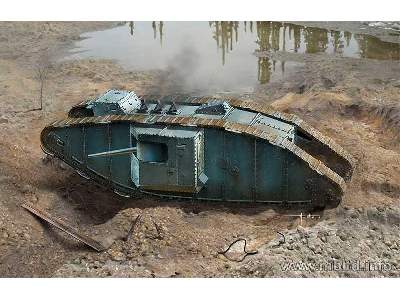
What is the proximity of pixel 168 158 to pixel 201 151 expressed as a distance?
766mm

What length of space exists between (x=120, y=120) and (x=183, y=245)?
3.65 metres

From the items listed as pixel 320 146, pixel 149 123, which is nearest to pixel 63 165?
pixel 149 123

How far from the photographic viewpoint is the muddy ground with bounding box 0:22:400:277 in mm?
11133

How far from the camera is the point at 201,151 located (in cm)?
1345

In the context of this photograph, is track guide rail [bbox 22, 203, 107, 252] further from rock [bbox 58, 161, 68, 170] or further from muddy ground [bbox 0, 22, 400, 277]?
rock [bbox 58, 161, 68, 170]

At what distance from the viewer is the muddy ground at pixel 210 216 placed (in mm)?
11133

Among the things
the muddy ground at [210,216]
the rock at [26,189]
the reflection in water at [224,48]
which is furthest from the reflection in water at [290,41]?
the rock at [26,189]

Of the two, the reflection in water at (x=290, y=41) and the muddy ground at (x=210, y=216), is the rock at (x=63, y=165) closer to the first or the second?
the muddy ground at (x=210, y=216)

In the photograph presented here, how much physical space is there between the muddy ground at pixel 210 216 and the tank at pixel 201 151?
431mm

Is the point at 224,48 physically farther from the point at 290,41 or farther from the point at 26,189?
the point at 26,189

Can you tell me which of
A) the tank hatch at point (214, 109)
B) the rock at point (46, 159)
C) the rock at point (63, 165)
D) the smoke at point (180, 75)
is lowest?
the rock at point (63, 165)

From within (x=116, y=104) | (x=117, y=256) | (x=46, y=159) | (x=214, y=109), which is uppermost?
(x=116, y=104)

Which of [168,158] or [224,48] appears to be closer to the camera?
[168,158]

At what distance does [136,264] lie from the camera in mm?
11148
